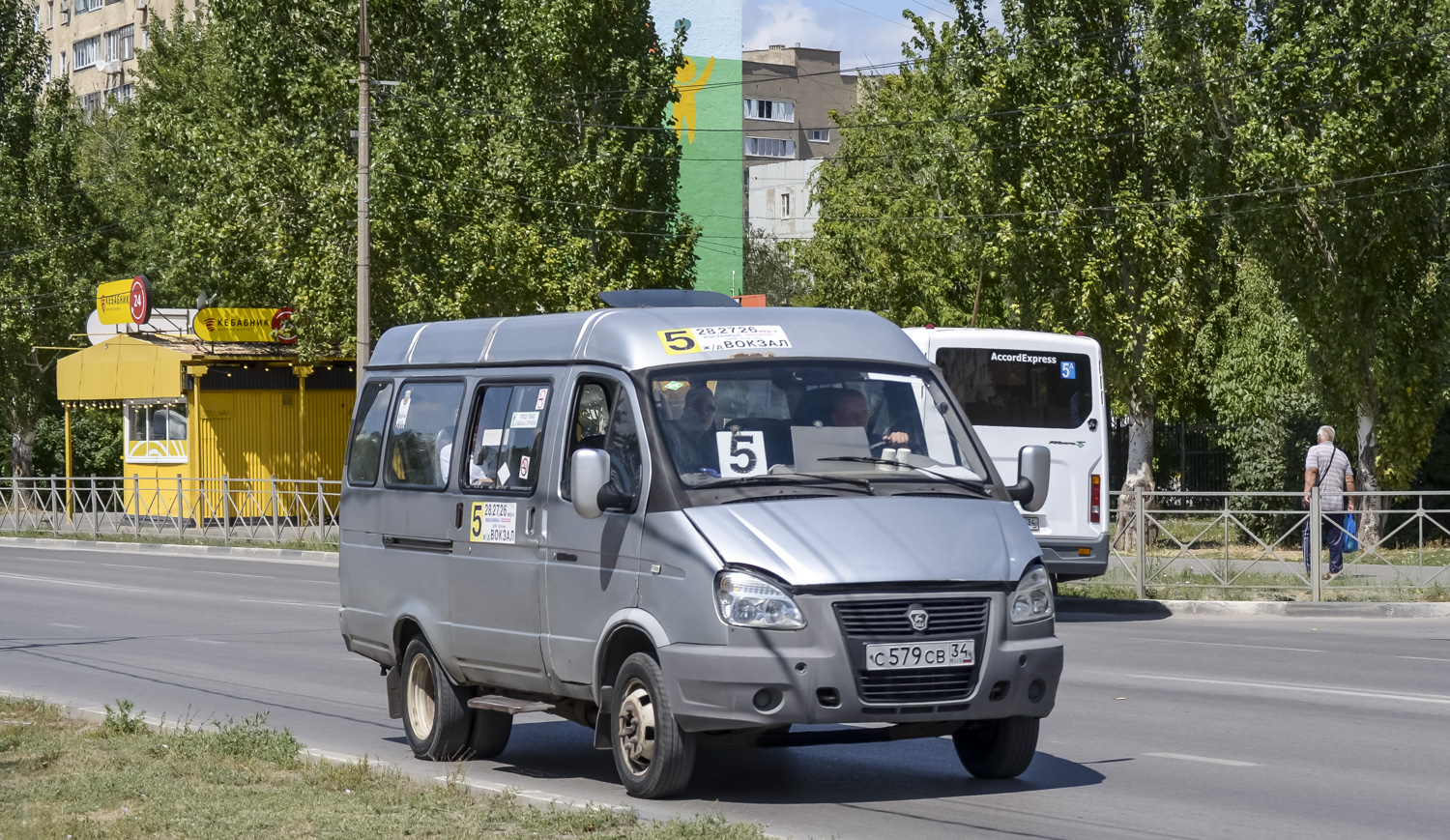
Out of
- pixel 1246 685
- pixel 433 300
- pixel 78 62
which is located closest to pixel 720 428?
pixel 1246 685

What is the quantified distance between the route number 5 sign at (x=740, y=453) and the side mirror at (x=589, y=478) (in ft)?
1.75

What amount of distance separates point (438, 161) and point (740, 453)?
29375mm

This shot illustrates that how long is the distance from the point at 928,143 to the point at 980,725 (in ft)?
126

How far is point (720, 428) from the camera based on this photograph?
8328mm

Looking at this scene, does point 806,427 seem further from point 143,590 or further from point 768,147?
point 768,147

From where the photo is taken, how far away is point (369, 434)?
34.8ft

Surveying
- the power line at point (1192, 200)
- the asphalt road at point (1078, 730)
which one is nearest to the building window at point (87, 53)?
the power line at point (1192, 200)

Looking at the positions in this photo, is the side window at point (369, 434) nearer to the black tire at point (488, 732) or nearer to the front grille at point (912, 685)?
the black tire at point (488, 732)

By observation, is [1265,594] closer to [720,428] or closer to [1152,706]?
[1152,706]

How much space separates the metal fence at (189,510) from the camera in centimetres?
3306

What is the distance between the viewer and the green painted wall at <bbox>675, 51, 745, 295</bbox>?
74625 millimetres

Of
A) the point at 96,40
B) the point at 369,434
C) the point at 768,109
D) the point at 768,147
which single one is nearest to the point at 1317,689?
the point at 369,434

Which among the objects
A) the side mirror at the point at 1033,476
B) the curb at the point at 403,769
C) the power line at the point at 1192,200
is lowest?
the curb at the point at 403,769

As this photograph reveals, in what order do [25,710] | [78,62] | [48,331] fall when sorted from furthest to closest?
1. [78,62]
2. [48,331]
3. [25,710]
